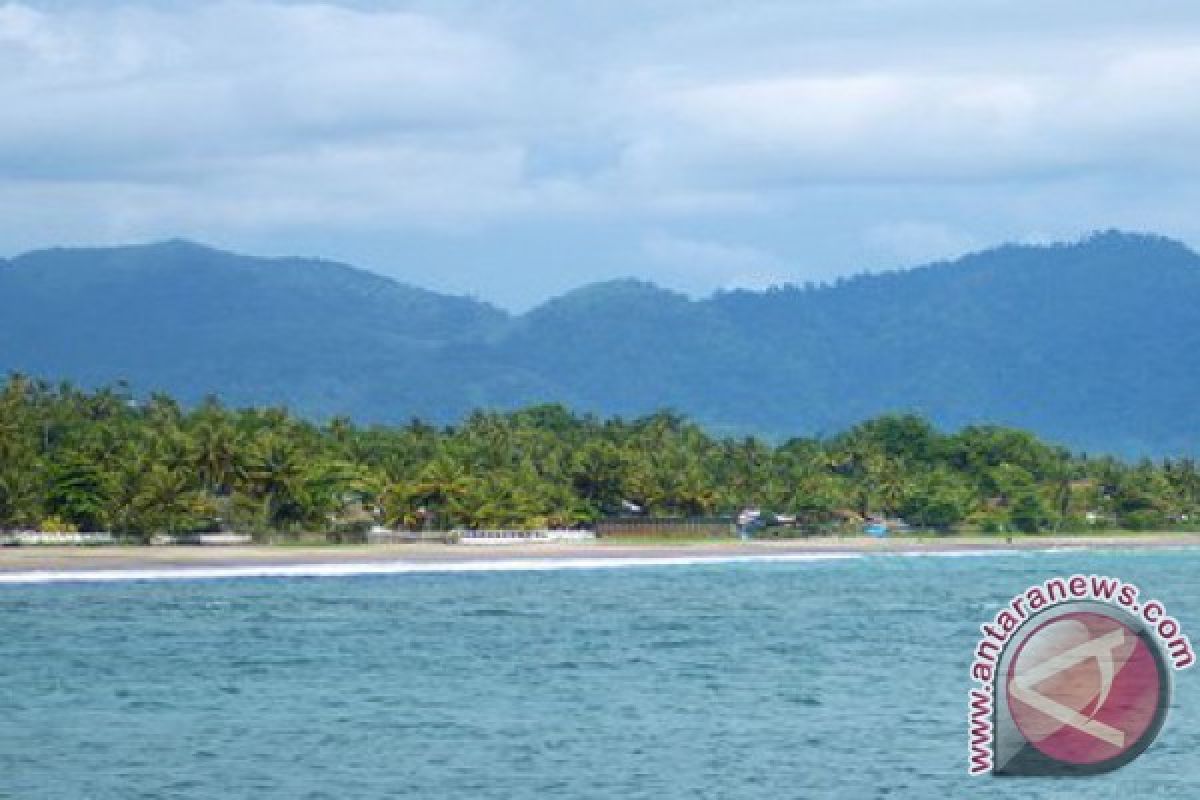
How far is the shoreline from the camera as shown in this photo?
11438 cm

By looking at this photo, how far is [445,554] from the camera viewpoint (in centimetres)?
13062

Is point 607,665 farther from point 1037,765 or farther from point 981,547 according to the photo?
point 981,547

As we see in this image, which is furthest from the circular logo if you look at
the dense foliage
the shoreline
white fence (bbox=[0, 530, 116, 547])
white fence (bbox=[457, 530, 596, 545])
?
white fence (bbox=[457, 530, 596, 545])

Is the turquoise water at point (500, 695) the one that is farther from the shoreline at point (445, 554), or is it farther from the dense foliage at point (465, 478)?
the dense foliage at point (465, 478)

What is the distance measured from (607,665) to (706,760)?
22590mm

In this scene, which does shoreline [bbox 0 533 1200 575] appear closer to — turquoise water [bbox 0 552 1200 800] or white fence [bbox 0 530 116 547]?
white fence [bbox 0 530 116 547]

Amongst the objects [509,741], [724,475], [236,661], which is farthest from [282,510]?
[509,741]

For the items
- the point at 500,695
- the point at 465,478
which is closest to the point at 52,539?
the point at 465,478

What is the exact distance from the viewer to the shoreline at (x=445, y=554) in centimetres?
11438

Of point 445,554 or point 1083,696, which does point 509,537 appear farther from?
point 1083,696

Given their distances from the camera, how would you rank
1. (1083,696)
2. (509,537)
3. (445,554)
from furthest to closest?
(509,537)
(445,554)
(1083,696)

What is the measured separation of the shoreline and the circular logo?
63356 millimetres

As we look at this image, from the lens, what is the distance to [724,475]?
17138cm

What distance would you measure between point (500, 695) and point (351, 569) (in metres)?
58.7
